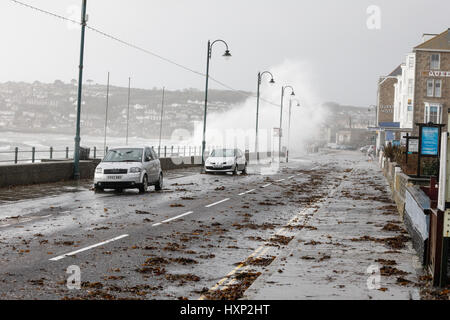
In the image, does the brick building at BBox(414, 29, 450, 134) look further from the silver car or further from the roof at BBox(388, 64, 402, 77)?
the silver car

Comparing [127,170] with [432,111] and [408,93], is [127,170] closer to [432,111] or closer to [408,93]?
[432,111]

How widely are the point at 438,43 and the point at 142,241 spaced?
6904cm

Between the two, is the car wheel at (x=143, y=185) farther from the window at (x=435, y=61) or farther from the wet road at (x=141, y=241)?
the window at (x=435, y=61)

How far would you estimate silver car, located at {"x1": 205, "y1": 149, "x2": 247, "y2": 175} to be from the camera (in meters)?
35.0

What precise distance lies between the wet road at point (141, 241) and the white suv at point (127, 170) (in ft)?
1.93

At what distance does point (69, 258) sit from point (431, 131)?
14752 millimetres

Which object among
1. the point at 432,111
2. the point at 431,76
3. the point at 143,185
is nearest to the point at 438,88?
the point at 431,76

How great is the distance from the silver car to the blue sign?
15675mm

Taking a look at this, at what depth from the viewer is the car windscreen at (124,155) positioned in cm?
2244

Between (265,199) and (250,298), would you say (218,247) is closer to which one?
(250,298)

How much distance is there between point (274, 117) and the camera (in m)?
145

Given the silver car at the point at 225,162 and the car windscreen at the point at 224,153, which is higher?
the car windscreen at the point at 224,153

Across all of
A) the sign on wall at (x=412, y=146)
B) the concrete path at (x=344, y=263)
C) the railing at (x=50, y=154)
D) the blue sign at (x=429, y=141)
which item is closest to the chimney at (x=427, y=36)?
the railing at (x=50, y=154)
